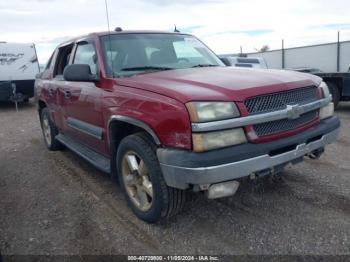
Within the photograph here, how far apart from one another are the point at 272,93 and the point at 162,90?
3.01ft

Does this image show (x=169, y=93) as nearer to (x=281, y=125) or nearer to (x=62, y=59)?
(x=281, y=125)

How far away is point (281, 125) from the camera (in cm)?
316

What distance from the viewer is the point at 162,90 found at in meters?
3.08

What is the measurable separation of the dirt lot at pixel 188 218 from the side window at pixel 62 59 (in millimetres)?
1629

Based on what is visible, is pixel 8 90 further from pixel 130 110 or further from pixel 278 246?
pixel 278 246

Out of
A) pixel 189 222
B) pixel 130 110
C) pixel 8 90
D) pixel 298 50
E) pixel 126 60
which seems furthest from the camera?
pixel 298 50

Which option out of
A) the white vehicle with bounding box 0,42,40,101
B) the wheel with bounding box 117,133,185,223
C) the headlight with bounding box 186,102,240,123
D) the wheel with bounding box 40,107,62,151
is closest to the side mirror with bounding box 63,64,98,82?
the wheel with bounding box 117,133,185,223

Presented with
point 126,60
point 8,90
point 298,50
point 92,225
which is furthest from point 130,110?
point 298,50

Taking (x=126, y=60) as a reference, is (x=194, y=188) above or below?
below

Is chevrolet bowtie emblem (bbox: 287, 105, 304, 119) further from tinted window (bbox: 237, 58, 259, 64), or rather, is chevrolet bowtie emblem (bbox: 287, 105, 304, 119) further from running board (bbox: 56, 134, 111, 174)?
tinted window (bbox: 237, 58, 259, 64)

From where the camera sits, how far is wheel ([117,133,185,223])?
10.5 feet

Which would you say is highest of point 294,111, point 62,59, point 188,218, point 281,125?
point 62,59

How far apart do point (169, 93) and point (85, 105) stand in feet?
Result: 5.53

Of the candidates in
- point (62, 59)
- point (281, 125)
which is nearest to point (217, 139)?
point (281, 125)
